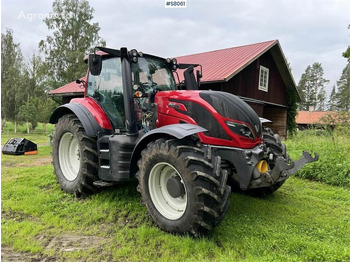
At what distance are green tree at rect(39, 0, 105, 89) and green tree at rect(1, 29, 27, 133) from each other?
29.2ft

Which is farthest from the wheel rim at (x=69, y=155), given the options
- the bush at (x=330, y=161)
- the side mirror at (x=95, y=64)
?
the bush at (x=330, y=161)

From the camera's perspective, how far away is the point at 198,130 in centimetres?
302

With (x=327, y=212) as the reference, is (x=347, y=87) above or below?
above

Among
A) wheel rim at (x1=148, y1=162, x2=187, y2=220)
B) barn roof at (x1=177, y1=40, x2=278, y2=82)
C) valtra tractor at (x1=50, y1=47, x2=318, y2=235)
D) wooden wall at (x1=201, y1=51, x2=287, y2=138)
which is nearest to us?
valtra tractor at (x1=50, y1=47, x2=318, y2=235)

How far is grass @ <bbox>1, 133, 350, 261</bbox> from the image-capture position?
2.68 metres

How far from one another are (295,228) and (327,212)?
3.30 ft

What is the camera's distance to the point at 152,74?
13.6ft

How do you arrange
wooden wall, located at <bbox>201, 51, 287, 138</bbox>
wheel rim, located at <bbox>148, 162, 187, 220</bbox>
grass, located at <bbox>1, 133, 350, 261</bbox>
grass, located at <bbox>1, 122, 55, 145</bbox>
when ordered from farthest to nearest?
grass, located at <bbox>1, 122, 55, 145</bbox> < wooden wall, located at <bbox>201, 51, 287, 138</bbox> < wheel rim, located at <bbox>148, 162, 187, 220</bbox> < grass, located at <bbox>1, 133, 350, 261</bbox>

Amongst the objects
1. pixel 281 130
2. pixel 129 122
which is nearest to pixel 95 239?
pixel 129 122

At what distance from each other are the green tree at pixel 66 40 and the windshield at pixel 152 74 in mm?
18011

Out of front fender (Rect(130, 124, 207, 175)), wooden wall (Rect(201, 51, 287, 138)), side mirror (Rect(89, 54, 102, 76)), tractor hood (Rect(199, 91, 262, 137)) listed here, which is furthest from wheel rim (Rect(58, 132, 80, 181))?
wooden wall (Rect(201, 51, 287, 138))

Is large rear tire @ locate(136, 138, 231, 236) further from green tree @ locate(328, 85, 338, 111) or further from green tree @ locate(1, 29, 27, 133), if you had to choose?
green tree @ locate(328, 85, 338, 111)

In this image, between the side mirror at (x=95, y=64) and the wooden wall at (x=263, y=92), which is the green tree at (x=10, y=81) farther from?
the side mirror at (x=95, y=64)

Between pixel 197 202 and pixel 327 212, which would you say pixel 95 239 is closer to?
pixel 197 202
